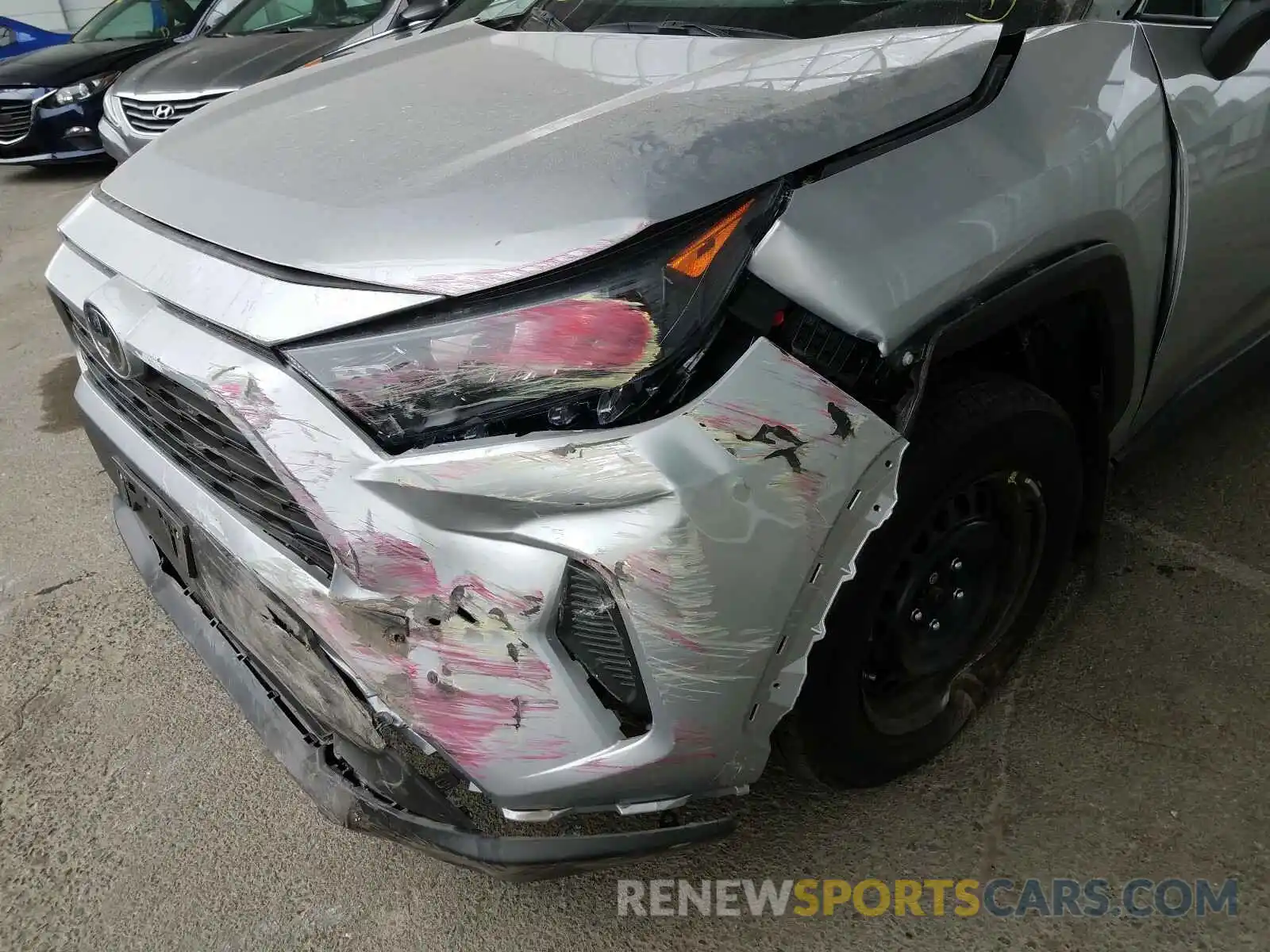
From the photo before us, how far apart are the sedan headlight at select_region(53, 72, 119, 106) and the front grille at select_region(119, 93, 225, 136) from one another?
69.2 inches

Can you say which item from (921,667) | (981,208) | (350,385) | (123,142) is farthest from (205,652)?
(123,142)

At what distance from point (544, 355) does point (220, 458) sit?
0.59 metres

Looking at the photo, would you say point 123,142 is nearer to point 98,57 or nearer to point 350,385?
point 98,57

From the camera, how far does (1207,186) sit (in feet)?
5.75

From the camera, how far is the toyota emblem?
4.86ft

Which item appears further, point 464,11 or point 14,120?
point 14,120

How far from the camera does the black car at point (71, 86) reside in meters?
7.05

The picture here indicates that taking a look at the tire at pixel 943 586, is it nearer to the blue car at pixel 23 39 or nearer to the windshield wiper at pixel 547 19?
the windshield wiper at pixel 547 19

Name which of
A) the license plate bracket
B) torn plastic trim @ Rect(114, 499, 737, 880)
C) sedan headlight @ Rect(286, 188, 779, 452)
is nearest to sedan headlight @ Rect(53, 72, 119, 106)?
the license plate bracket

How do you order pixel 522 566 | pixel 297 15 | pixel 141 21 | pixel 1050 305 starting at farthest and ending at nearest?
pixel 141 21 < pixel 297 15 < pixel 1050 305 < pixel 522 566

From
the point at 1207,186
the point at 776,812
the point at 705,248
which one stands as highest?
the point at 705,248

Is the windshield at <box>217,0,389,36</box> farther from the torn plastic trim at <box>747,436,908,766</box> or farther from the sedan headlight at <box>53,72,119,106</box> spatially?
the torn plastic trim at <box>747,436,908,766</box>

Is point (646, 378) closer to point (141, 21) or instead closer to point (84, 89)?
point (84, 89)

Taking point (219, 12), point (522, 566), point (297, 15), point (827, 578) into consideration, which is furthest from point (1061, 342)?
point (219, 12)
